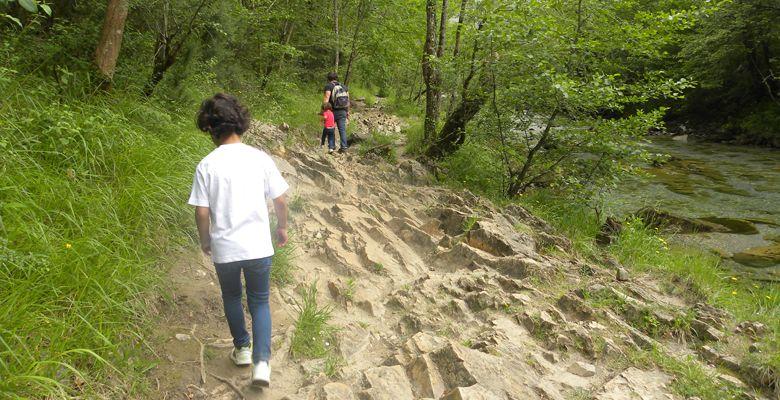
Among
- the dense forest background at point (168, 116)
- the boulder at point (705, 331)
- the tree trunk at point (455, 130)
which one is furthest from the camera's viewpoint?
the tree trunk at point (455, 130)

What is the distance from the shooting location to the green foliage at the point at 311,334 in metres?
3.43

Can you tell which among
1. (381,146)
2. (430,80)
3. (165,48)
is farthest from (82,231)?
(430,80)

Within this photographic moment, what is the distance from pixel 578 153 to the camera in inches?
351

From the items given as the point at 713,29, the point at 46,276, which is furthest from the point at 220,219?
the point at 713,29

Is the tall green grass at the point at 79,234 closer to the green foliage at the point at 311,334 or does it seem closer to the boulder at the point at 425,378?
the green foliage at the point at 311,334

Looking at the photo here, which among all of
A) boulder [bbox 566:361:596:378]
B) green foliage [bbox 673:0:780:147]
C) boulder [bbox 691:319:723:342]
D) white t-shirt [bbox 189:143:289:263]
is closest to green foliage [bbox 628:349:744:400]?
boulder [bbox 566:361:596:378]

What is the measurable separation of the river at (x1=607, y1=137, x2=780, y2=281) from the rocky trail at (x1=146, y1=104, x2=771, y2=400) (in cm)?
386

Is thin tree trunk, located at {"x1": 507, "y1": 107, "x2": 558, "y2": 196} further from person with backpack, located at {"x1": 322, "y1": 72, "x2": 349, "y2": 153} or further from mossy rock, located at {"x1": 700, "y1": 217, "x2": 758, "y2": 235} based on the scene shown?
mossy rock, located at {"x1": 700, "y1": 217, "x2": 758, "y2": 235}

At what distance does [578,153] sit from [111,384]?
8.20 meters

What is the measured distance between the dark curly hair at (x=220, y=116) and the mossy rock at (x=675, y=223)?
860 centimetres

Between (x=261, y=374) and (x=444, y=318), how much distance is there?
1.81 metres

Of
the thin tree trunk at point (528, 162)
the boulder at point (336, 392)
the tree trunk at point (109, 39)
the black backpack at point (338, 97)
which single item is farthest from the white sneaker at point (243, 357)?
the black backpack at point (338, 97)

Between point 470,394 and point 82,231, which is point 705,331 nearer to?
point 470,394

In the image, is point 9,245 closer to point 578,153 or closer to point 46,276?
point 46,276
